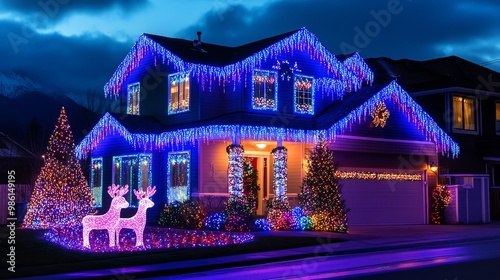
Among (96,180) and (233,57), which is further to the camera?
(96,180)

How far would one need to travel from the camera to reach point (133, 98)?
3319 centimetres

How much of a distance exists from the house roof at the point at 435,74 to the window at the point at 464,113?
2.80 ft

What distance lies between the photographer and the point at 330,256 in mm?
18656

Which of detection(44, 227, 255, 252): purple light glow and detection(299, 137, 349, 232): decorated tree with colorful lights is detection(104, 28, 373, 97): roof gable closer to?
detection(299, 137, 349, 232): decorated tree with colorful lights

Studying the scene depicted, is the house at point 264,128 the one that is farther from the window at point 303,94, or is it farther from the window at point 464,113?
the window at point 464,113

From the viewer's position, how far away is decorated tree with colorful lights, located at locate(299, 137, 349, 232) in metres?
25.7

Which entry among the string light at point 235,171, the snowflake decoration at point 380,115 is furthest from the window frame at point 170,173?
the snowflake decoration at point 380,115

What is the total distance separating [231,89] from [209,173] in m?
3.54

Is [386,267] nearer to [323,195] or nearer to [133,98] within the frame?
[323,195]

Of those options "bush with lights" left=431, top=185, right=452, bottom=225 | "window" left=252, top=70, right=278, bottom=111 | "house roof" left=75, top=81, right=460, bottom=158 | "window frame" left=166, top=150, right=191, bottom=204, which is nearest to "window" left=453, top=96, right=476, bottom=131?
"house roof" left=75, top=81, right=460, bottom=158

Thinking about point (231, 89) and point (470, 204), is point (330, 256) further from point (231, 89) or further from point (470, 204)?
point (470, 204)

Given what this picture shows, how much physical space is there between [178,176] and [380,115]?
350 inches

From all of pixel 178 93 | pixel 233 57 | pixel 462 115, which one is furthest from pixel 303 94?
pixel 462 115

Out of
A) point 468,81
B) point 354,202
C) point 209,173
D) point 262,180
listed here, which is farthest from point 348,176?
point 468,81
